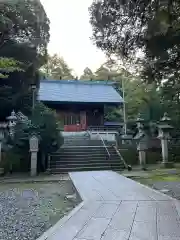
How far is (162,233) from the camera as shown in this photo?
2.90m

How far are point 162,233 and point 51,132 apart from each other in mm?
8770

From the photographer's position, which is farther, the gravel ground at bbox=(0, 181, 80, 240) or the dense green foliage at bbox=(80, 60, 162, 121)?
the dense green foliage at bbox=(80, 60, 162, 121)

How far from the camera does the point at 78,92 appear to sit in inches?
939

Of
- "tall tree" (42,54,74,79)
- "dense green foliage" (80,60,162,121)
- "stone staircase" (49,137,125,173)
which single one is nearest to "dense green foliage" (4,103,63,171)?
"stone staircase" (49,137,125,173)

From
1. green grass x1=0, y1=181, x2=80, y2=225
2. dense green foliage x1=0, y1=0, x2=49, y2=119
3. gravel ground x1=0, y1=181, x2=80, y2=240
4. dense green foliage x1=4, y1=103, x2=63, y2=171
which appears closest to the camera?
gravel ground x1=0, y1=181, x2=80, y2=240

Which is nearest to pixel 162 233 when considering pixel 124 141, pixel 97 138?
pixel 124 141

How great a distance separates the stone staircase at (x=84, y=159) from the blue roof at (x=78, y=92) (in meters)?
8.10

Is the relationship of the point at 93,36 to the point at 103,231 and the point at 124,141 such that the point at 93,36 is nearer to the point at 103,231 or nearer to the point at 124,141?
the point at 103,231

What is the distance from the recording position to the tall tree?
3775 centimetres

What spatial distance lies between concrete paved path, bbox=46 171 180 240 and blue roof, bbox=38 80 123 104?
654 inches

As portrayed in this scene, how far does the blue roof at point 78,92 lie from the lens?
21.7 m

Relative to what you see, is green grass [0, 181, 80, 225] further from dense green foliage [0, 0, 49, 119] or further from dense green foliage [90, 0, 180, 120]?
dense green foliage [0, 0, 49, 119]

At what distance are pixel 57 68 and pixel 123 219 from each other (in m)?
36.9

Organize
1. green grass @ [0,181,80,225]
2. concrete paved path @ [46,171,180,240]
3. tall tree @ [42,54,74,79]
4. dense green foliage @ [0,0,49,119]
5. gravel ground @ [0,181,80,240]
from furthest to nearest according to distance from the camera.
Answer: tall tree @ [42,54,74,79] < dense green foliage @ [0,0,49,119] < green grass @ [0,181,80,225] < gravel ground @ [0,181,80,240] < concrete paved path @ [46,171,180,240]
